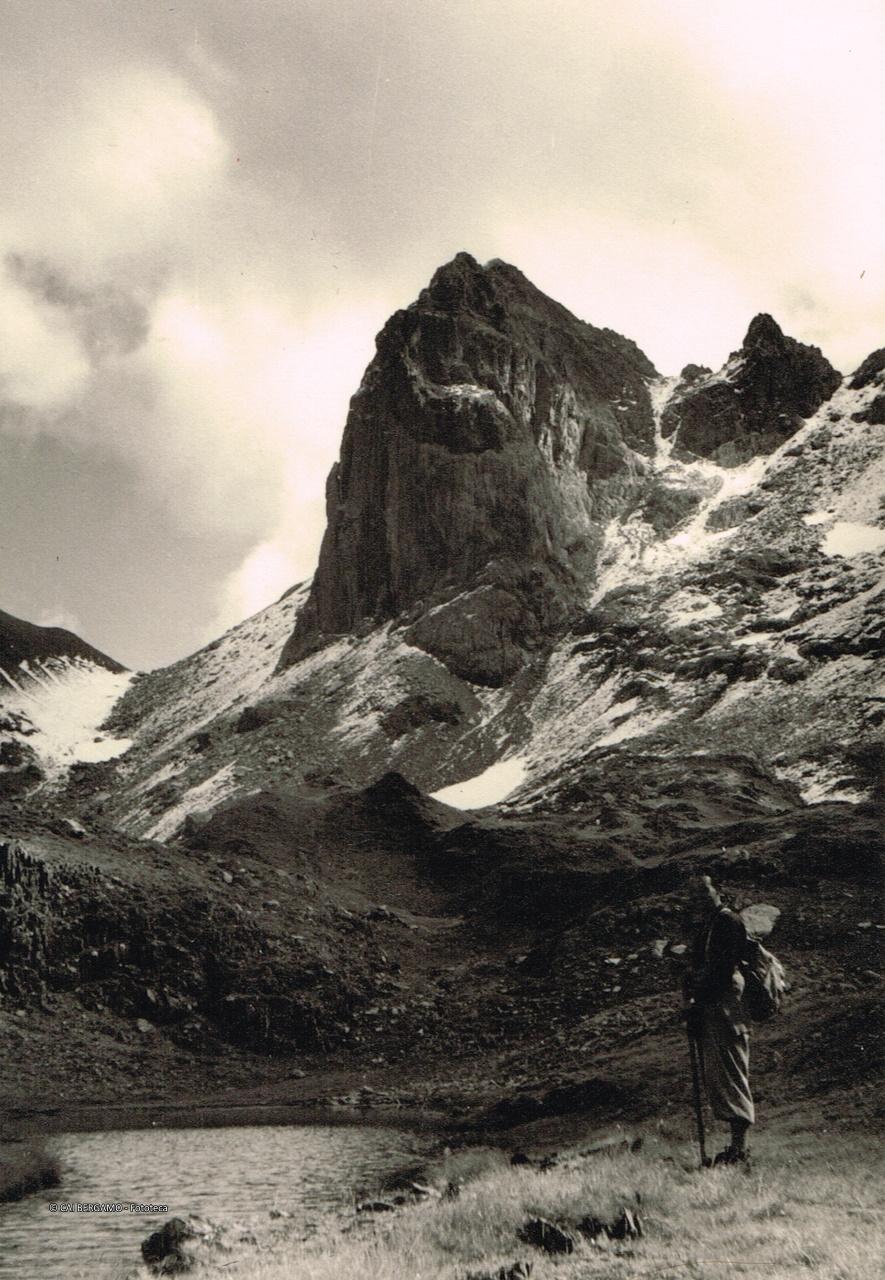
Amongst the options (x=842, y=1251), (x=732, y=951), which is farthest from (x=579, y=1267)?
(x=732, y=951)

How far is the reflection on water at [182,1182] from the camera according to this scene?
408 inches

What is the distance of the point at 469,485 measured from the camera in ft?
419

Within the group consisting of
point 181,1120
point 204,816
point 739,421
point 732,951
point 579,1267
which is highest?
point 739,421

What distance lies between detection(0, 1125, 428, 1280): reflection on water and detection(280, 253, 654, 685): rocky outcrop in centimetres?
9348

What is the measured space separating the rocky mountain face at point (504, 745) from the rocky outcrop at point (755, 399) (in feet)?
1.49

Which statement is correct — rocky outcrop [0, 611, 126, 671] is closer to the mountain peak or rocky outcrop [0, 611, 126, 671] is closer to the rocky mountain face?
the rocky mountain face

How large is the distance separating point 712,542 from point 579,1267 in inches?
4827

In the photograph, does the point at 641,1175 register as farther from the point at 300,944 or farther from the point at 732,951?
the point at 300,944

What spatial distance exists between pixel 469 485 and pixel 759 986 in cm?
11858

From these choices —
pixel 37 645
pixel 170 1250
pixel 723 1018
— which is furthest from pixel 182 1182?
pixel 37 645

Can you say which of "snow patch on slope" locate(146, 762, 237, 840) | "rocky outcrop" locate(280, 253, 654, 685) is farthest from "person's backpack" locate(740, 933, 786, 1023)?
"rocky outcrop" locate(280, 253, 654, 685)

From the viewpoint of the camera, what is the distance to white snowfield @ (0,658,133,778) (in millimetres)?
136375

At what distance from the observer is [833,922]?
2780 cm

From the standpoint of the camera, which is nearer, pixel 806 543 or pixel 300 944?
pixel 300 944
